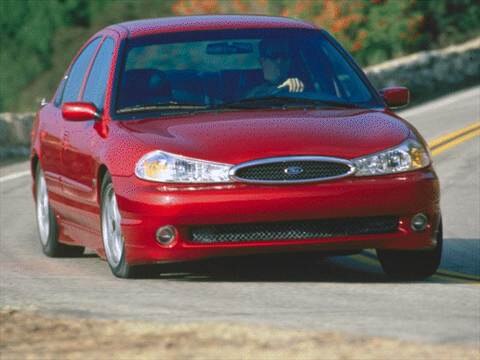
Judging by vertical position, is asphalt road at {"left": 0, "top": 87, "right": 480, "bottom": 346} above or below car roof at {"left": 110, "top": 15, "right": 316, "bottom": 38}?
below

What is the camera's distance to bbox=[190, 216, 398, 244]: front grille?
32.3ft

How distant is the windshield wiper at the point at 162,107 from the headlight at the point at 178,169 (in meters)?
0.88

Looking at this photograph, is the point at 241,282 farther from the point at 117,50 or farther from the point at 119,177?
the point at 117,50

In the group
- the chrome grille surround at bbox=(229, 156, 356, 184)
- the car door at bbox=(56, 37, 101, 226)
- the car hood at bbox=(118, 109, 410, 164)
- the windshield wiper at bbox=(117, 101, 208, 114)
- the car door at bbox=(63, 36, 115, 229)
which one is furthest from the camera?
the car door at bbox=(56, 37, 101, 226)

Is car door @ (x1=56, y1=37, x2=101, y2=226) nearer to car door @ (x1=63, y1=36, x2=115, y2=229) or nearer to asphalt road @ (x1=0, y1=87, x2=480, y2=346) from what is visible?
car door @ (x1=63, y1=36, x2=115, y2=229)

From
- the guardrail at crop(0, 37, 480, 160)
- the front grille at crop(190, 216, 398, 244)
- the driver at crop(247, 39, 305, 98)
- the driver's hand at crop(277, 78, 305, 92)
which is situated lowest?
the guardrail at crop(0, 37, 480, 160)

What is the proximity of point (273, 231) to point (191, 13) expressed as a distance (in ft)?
195

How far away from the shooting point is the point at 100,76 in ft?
37.8

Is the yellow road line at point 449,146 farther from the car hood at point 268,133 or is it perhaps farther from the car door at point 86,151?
the car door at point 86,151

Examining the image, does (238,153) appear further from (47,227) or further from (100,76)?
(47,227)

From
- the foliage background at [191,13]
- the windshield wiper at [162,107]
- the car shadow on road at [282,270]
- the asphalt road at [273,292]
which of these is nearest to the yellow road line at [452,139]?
the asphalt road at [273,292]

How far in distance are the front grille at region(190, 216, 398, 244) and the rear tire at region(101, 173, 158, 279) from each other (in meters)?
0.59

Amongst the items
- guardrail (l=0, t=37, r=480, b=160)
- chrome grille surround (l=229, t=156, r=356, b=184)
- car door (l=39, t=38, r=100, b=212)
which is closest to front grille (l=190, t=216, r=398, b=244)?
chrome grille surround (l=229, t=156, r=356, b=184)

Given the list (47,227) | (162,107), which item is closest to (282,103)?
(162,107)
